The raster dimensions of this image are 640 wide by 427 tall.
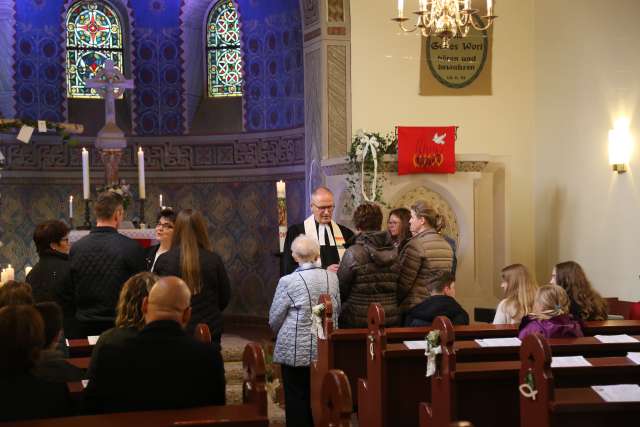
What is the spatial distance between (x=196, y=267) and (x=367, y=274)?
125 cm

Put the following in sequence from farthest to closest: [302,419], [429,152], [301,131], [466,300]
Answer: [301,131] < [466,300] < [429,152] < [302,419]

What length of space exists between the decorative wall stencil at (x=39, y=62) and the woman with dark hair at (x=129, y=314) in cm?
928

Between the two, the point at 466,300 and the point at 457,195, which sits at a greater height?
the point at 457,195

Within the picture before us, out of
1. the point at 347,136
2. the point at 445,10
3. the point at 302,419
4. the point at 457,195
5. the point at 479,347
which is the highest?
the point at 445,10

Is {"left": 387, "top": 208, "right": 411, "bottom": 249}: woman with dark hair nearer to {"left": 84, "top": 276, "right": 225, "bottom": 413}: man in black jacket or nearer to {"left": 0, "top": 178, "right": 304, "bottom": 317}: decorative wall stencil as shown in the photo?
{"left": 84, "top": 276, "right": 225, "bottom": 413}: man in black jacket

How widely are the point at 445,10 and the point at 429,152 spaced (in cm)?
187

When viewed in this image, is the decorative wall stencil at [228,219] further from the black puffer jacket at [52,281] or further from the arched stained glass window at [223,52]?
the black puffer jacket at [52,281]

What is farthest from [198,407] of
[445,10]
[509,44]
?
[509,44]

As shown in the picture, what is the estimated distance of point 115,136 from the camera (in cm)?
1023

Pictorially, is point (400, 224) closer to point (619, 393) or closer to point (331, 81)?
point (619, 393)

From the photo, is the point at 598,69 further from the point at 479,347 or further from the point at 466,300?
the point at 479,347

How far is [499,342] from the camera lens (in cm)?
510

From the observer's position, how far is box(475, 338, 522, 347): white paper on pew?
502cm

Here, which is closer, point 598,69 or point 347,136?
point 598,69
